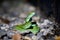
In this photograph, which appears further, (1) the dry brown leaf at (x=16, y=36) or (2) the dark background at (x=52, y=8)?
(2) the dark background at (x=52, y=8)

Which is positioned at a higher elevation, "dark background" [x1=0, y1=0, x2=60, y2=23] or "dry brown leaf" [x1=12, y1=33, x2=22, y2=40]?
"dark background" [x1=0, y1=0, x2=60, y2=23]

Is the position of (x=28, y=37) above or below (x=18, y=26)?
below

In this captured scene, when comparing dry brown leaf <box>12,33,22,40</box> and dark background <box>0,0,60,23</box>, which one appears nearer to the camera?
dry brown leaf <box>12,33,22,40</box>

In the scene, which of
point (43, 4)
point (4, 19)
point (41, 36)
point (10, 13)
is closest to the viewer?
point (41, 36)

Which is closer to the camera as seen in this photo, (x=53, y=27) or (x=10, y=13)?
(x=53, y=27)

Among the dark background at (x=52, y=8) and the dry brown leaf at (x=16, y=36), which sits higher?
→ the dark background at (x=52, y=8)

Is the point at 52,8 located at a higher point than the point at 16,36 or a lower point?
higher

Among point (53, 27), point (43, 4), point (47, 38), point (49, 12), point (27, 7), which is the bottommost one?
point (47, 38)

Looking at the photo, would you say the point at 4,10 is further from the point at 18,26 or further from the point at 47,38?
the point at 47,38

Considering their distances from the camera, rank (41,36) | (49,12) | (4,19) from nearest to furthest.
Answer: (41,36)
(49,12)
(4,19)

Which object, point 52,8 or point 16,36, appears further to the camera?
point 52,8


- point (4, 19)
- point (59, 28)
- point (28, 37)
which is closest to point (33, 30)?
point (28, 37)
